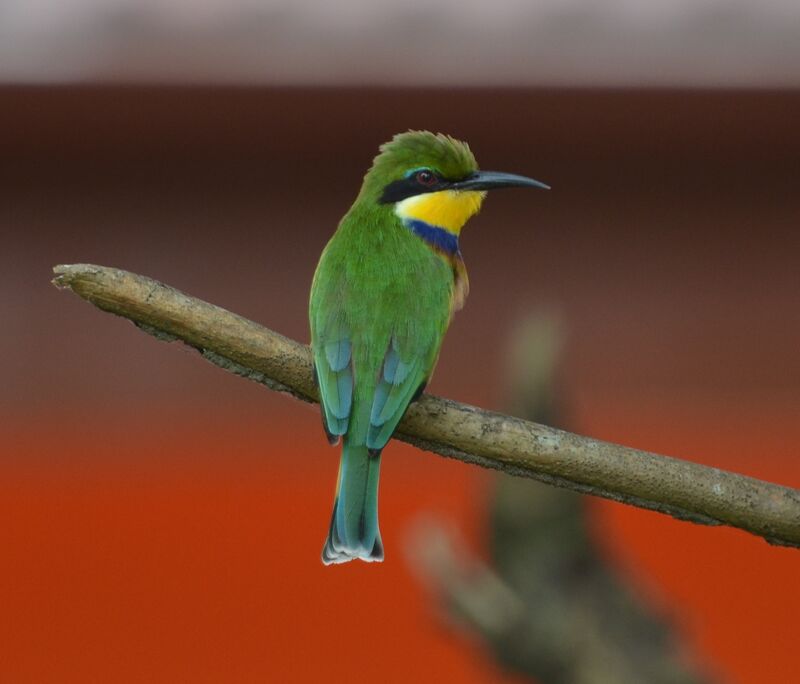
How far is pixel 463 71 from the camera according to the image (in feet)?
12.7

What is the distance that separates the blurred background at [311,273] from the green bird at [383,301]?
159 centimetres

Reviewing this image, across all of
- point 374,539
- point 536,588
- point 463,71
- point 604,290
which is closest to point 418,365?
point 374,539

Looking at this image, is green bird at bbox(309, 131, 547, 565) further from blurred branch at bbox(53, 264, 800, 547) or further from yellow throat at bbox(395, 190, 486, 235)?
blurred branch at bbox(53, 264, 800, 547)

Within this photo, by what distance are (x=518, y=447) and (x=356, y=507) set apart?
41 cm

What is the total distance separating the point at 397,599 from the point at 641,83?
1.59m

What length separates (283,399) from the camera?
4605 mm

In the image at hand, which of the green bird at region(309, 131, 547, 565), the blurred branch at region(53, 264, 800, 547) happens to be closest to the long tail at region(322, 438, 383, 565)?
the green bird at region(309, 131, 547, 565)

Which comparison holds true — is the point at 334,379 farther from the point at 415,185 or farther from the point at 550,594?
the point at 550,594

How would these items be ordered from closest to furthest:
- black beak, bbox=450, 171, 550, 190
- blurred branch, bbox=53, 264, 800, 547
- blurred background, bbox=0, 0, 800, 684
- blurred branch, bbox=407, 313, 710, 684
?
blurred branch, bbox=53, 264, 800, 547, black beak, bbox=450, 171, 550, 190, blurred branch, bbox=407, 313, 710, 684, blurred background, bbox=0, 0, 800, 684

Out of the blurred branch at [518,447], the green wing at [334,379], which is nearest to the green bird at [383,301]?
the green wing at [334,379]

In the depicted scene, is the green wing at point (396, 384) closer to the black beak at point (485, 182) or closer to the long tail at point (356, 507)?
the long tail at point (356, 507)

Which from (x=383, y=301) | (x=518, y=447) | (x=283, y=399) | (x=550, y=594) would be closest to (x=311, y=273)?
(x=283, y=399)

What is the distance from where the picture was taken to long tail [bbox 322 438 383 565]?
2.06 m

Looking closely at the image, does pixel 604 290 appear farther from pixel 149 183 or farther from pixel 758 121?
pixel 149 183
